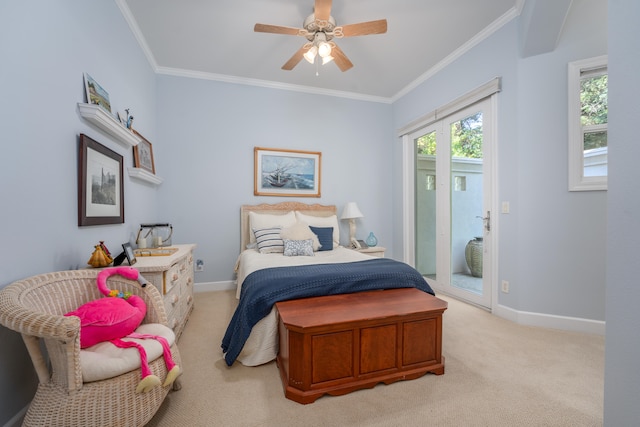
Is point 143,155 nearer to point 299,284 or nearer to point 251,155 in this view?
point 251,155

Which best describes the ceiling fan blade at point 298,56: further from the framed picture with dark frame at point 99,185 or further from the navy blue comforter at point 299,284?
the navy blue comforter at point 299,284

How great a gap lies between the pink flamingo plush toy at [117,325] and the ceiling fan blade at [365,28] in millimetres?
2542

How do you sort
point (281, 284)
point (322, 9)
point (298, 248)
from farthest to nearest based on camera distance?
point (298, 248)
point (322, 9)
point (281, 284)

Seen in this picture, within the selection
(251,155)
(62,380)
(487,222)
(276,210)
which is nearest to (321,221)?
(276,210)

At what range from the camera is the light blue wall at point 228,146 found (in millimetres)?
3510

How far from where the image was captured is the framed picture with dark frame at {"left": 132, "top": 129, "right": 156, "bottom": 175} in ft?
8.68

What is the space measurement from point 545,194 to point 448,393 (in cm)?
205

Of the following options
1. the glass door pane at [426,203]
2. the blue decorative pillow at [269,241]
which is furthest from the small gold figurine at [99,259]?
the glass door pane at [426,203]

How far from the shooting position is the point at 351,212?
154 inches

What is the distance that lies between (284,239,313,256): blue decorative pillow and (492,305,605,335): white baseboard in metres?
2.15

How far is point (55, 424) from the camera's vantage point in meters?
1.03

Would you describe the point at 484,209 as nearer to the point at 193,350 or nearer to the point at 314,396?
the point at 314,396

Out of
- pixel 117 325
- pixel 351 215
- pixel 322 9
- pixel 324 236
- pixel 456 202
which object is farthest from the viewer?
pixel 351 215

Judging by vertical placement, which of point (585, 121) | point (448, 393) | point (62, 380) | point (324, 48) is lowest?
point (448, 393)
